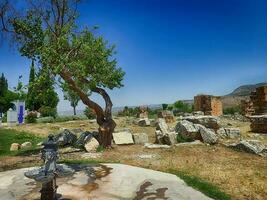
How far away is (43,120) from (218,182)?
96.0 feet

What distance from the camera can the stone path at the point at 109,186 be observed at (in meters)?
9.16

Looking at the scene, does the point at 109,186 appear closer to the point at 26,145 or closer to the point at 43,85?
the point at 43,85

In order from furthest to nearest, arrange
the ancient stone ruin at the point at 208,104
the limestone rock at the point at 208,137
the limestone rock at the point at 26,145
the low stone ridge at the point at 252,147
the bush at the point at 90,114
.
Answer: the bush at the point at 90,114
the ancient stone ruin at the point at 208,104
the limestone rock at the point at 26,145
the limestone rock at the point at 208,137
the low stone ridge at the point at 252,147

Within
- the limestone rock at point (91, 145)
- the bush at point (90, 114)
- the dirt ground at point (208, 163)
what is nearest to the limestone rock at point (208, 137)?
the dirt ground at point (208, 163)

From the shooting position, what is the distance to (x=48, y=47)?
46.6 feet

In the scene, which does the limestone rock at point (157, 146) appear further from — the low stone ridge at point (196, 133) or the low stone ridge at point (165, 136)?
the low stone ridge at point (196, 133)

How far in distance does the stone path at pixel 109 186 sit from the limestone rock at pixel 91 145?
4232 mm

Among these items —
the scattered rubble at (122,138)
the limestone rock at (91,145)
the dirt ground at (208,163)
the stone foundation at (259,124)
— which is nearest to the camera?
the dirt ground at (208,163)

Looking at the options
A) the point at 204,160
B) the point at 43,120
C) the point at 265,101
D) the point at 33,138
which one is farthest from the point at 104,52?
the point at 43,120


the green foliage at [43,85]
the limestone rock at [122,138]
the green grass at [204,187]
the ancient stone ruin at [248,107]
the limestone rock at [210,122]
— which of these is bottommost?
the green grass at [204,187]

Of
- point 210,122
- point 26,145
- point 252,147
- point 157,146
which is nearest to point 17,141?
point 26,145

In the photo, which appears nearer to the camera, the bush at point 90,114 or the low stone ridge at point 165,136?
the low stone ridge at point 165,136

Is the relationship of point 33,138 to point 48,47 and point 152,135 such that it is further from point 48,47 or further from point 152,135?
point 48,47

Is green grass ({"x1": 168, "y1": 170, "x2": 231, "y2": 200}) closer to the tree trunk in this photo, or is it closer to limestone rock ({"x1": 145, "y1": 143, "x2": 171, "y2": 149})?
limestone rock ({"x1": 145, "y1": 143, "x2": 171, "y2": 149})
